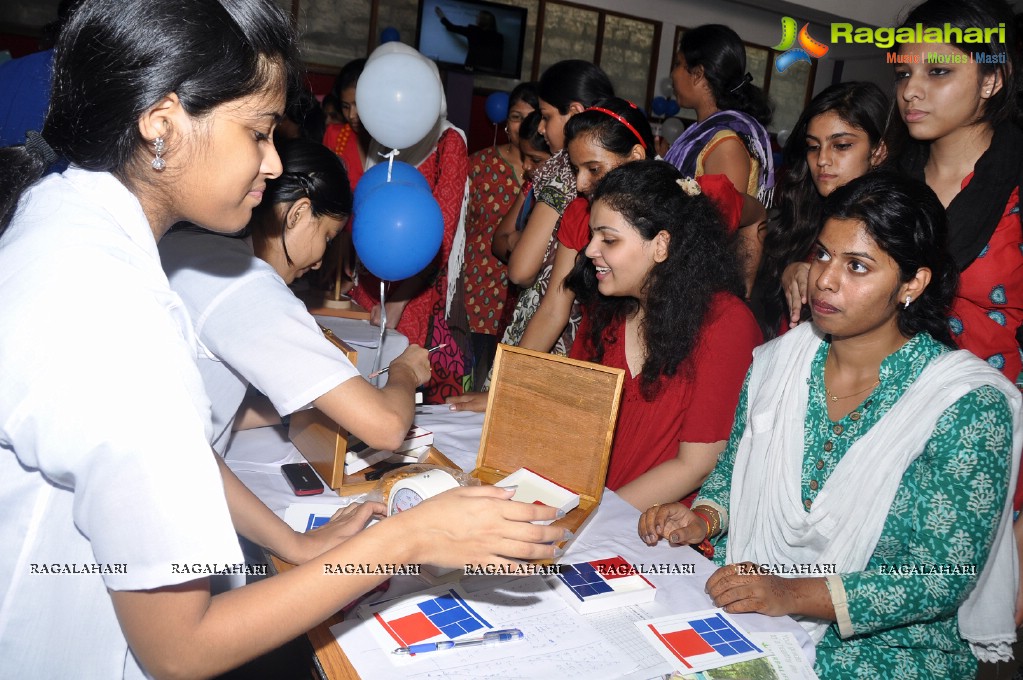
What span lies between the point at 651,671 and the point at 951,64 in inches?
72.7

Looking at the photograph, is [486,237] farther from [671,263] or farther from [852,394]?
[852,394]

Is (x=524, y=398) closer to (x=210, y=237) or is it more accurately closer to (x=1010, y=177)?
(x=210, y=237)

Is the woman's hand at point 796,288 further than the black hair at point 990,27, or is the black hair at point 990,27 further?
the woman's hand at point 796,288

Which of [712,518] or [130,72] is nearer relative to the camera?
[130,72]

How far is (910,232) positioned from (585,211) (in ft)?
3.88

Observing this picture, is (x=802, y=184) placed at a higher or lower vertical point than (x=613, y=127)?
lower

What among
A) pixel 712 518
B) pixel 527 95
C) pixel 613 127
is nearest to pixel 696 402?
pixel 712 518

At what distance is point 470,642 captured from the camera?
1.11m

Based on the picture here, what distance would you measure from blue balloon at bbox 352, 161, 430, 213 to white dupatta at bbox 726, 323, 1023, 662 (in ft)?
4.63

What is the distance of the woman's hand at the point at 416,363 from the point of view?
1801 mm

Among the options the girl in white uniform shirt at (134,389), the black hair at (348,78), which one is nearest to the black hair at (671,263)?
the girl in white uniform shirt at (134,389)

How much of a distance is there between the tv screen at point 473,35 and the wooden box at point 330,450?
285 inches

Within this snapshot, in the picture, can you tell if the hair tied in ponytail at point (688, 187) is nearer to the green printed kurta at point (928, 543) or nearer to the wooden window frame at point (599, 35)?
the green printed kurta at point (928, 543)

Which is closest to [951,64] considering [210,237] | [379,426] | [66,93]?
[379,426]
